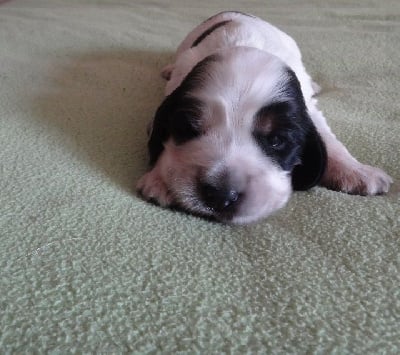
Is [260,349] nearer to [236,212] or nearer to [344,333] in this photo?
[344,333]

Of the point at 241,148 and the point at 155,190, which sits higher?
the point at 241,148

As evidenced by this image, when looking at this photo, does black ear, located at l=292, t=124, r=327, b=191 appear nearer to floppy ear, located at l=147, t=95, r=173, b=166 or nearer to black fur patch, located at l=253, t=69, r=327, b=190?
black fur patch, located at l=253, t=69, r=327, b=190

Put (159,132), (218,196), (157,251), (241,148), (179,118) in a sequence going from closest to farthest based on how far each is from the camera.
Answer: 1. (157,251)
2. (218,196)
3. (241,148)
4. (179,118)
5. (159,132)

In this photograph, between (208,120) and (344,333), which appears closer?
(344,333)

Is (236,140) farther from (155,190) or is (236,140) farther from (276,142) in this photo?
(155,190)

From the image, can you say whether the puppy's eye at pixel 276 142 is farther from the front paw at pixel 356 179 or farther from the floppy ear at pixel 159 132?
the floppy ear at pixel 159 132

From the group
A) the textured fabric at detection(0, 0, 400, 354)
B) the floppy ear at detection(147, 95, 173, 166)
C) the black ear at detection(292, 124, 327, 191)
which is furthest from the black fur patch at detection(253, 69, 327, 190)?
the floppy ear at detection(147, 95, 173, 166)

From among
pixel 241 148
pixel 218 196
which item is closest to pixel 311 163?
pixel 241 148

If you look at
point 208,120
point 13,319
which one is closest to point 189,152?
point 208,120
